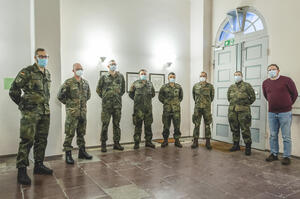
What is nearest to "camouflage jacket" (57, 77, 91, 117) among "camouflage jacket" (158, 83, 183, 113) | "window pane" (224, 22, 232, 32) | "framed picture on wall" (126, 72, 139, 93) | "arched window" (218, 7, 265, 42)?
"framed picture on wall" (126, 72, 139, 93)

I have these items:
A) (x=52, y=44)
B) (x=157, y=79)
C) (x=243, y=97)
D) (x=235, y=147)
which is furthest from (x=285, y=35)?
(x=52, y=44)

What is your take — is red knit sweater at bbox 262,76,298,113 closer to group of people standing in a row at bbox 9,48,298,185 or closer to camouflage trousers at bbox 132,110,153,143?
group of people standing in a row at bbox 9,48,298,185

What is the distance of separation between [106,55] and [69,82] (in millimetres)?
1451

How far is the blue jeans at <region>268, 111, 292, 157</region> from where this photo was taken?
3.64 metres

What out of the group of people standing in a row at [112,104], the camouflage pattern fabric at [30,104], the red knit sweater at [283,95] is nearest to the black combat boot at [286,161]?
the group of people standing in a row at [112,104]

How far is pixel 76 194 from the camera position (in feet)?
8.14

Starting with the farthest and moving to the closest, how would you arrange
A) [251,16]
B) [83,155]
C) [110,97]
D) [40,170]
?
[251,16], [110,97], [83,155], [40,170]

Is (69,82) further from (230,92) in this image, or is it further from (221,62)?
(221,62)

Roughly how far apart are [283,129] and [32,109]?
3873 millimetres

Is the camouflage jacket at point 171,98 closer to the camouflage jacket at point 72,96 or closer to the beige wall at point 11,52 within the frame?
the camouflage jacket at point 72,96

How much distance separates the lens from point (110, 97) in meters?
4.44

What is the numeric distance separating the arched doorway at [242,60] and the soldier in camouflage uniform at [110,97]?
8.39 feet

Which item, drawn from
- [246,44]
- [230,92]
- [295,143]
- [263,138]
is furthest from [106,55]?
[295,143]

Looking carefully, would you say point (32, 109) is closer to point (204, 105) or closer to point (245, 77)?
point (204, 105)
